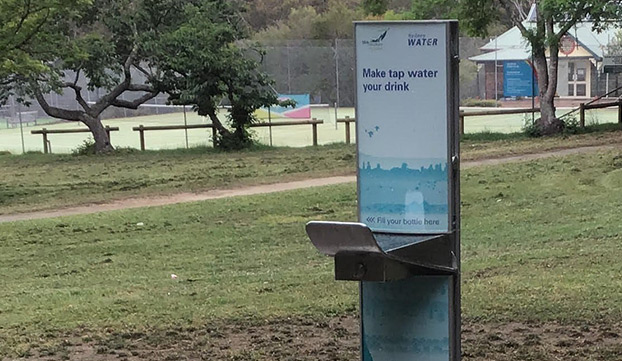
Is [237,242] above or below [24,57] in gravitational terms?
below

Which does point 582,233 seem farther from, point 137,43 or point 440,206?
point 137,43

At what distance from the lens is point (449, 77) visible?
3.27m

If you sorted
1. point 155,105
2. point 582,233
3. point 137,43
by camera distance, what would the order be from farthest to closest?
1. point 155,105
2. point 137,43
3. point 582,233

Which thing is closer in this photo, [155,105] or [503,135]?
[503,135]

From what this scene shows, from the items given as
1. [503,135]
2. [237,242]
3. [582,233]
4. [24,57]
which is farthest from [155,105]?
[582,233]

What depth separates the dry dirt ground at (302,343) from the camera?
495cm

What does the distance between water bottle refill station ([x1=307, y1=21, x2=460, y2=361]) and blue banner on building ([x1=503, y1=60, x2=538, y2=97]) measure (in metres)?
25.4

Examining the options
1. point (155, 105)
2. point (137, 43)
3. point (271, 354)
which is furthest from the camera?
point (155, 105)

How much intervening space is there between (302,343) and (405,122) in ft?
8.13

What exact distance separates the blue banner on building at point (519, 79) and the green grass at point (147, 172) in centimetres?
706

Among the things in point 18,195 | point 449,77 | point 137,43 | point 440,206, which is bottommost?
point 18,195

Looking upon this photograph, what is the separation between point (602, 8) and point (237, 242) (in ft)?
47.9

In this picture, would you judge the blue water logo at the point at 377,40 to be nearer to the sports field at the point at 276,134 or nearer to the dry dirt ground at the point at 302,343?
the dry dirt ground at the point at 302,343

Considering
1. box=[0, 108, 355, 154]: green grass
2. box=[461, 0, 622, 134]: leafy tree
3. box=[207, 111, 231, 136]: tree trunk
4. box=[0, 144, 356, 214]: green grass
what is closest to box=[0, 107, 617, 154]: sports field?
box=[0, 108, 355, 154]: green grass
